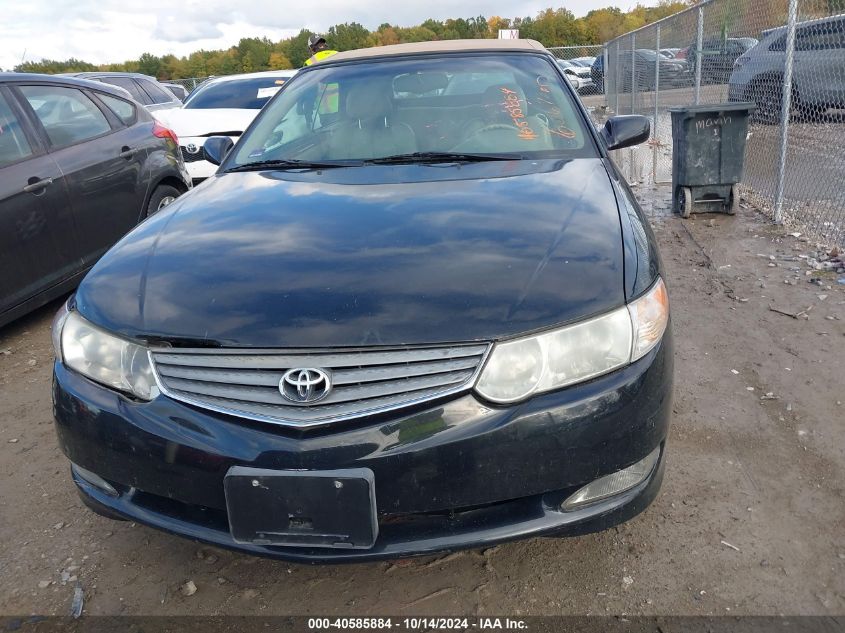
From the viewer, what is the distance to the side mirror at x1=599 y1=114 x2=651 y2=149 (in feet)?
11.4

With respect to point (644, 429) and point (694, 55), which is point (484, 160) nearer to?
point (644, 429)

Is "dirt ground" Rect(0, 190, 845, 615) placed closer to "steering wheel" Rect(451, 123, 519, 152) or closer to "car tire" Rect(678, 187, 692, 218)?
"steering wheel" Rect(451, 123, 519, 152)

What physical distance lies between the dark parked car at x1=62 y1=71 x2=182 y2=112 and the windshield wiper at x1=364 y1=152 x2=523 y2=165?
913cm

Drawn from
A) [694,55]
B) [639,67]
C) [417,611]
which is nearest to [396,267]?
[417,611]

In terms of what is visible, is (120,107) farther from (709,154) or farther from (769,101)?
(769,101)

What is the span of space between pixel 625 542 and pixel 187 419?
4.79ft

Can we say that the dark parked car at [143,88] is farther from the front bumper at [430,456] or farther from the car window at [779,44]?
the front bumper at [430,456]

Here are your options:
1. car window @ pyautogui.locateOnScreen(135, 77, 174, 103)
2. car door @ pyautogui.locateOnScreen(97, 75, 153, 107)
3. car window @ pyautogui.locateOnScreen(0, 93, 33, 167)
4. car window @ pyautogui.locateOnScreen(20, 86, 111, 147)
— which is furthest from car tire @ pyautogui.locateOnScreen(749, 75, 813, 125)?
car window @ pyautogui.locateOnScreen(135, 77, 174, 103)

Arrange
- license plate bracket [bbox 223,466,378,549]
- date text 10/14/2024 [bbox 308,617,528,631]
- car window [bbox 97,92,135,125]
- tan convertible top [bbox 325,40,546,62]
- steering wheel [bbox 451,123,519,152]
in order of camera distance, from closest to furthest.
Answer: license plate bracket [bbox 223,466,378,549]
date text 10/14/2024 [bbox 308,617,528,631]
steering wheel [bbox 451,123,519,152]
tan convertible top [bbox 325,40,546,62]
car window [bbox 97,92,135,125]

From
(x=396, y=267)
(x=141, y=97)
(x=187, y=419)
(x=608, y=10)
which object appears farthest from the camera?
(x=608, y=10)

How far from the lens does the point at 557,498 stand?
1.86 meters

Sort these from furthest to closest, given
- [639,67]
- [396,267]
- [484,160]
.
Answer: [639,67], [484,160], [396,267]

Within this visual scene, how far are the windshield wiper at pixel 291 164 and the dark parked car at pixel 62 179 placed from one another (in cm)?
178

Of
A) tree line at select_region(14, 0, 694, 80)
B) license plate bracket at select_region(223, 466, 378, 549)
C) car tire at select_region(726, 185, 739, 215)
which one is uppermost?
tree line at select_region(14, 0, 694, 80)
